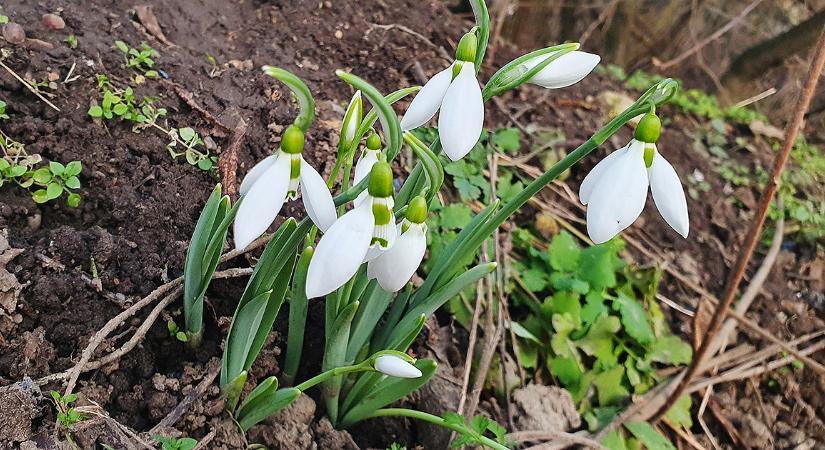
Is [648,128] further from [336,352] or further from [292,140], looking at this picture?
[336,352]

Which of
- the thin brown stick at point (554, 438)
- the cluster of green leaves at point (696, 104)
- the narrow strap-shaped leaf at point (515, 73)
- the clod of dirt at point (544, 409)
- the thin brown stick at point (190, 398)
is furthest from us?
the cluster of green leaves at point (696, 104)

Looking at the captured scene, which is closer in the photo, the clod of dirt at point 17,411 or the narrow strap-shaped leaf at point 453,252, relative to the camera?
the clod of dirt at point 17,411

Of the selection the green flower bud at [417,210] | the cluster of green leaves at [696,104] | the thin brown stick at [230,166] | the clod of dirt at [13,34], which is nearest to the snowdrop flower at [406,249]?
the green flower bud at [417,210]

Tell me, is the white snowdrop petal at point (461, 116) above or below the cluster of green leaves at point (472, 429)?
above

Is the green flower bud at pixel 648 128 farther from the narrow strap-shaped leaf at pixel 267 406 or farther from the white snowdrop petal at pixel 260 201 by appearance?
the narrow strap-shaped leaf at pixel 267 406

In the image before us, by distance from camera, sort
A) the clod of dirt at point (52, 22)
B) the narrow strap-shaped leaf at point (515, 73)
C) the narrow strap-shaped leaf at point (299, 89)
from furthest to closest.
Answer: the clod of dirt at point (52, 22), the narrow strap-shaped leaf at point (515, 73), the narrow strap-shaped leaf at point (299, 89)

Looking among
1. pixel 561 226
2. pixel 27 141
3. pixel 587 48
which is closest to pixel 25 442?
pixel 27 141

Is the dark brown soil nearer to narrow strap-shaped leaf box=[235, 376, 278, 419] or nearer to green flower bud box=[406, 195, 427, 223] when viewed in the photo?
narrow strap-shaped leaf box=[235, 376, 278, 419]
